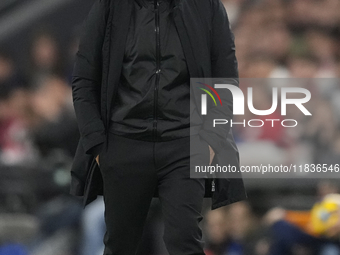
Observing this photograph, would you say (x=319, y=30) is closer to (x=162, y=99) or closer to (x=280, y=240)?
(x=280, y=240)

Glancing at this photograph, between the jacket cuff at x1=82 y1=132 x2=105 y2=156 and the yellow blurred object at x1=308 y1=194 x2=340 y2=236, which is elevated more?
the jacket cuff at x1=82 y1=132 x2=105 y2=156

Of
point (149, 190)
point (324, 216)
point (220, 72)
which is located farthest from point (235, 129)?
point (149, 190)

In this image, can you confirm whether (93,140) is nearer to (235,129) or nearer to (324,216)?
(235,129)

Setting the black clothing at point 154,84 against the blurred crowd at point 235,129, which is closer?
the black clothing at point 154,84

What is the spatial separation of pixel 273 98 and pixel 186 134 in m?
1.58

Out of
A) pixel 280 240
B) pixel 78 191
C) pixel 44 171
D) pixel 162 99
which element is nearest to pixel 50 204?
pixel 44 171

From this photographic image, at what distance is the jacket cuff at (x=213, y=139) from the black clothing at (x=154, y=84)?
7cm

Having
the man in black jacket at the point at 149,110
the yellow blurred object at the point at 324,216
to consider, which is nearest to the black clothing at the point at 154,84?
the man in black jacket at the point at 149,110

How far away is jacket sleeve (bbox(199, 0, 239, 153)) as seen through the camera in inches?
67.7

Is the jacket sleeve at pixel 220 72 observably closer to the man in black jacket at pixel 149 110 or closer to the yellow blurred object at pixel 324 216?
the man in black jacket at pixel 149 110

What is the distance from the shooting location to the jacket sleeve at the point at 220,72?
172 centimetres

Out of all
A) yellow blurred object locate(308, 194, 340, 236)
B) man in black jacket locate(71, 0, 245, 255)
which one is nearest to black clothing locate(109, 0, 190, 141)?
man in black jacket locate(71, 0, 245, 255)

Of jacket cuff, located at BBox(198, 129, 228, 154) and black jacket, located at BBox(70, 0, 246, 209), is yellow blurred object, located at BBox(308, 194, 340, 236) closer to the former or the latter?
black jacket, located at BBox(70, 0, 246, 209)

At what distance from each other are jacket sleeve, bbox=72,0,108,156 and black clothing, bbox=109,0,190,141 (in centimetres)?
10
